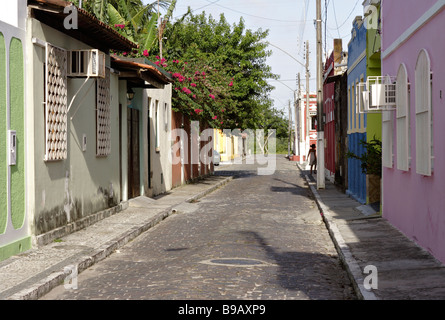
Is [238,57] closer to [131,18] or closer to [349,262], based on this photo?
[131,18]

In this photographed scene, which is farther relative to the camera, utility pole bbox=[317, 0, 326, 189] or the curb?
utility pole bbox=[317, 0, 326, 189]

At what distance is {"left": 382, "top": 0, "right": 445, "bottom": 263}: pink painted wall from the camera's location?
8.89 meters

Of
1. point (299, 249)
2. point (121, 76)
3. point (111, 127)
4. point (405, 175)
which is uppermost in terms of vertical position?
point (121, 76)

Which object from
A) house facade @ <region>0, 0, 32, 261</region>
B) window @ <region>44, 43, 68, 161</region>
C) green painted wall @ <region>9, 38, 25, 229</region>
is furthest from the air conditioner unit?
green painted wall @ <region>9, 38, 25, 229</region>

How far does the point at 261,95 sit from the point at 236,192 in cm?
1307

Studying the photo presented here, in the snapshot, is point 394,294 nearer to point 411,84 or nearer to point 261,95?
point 411,84

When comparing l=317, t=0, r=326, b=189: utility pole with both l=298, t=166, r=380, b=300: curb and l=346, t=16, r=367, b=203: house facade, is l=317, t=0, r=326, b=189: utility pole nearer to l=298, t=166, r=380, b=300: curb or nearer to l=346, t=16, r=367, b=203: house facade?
l=346, t=16, r=367, b=203: house facade

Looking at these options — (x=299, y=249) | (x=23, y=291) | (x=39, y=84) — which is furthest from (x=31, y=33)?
(x=299, y=249)

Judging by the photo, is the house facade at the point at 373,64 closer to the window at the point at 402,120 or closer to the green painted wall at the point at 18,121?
the window at the point at 402,120

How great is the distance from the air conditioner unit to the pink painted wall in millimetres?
5423

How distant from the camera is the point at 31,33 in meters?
10.3

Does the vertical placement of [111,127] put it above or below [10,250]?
above

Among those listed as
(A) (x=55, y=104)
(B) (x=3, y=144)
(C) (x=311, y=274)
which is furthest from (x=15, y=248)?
(C) (x=311, y=274)

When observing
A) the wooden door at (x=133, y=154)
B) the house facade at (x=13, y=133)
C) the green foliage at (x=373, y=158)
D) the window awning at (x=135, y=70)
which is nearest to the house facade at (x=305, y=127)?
the wooden door at (x=133, y=154)
